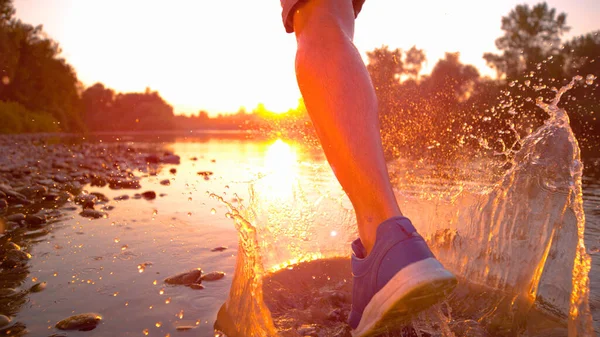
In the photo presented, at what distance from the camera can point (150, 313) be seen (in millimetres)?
1479

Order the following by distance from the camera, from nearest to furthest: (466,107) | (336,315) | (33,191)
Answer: (336,315) < (33,191) < (466,107)

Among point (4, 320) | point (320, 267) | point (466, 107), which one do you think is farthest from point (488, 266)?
point (466, 107)

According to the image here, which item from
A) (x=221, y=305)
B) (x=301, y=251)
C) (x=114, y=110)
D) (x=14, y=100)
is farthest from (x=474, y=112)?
(x=114, y=110)

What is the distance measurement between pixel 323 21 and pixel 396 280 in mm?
853

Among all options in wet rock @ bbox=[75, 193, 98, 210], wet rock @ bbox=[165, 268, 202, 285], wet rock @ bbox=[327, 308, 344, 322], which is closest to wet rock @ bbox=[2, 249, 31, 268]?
wet rock @ bbox=[165, 268, 202, 285]

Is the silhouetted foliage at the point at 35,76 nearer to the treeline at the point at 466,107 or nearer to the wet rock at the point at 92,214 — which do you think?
the treeline at the point at 466,107

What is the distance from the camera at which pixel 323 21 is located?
1410 millimetres

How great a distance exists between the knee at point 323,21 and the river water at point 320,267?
715 mm

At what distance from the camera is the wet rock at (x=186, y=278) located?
1.80 m

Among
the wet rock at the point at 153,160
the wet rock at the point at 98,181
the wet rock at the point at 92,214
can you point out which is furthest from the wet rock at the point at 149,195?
the wet rock at the point at 153,160

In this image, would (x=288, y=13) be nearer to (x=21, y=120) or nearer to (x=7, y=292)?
(x=7, y=292)

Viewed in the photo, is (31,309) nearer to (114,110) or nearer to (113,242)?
(113,242)

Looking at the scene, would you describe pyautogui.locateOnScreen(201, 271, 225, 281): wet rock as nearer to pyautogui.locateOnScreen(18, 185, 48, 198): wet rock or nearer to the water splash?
the water splash

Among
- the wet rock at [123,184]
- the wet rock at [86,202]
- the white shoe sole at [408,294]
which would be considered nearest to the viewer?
the white shoe sole at [408,294]
